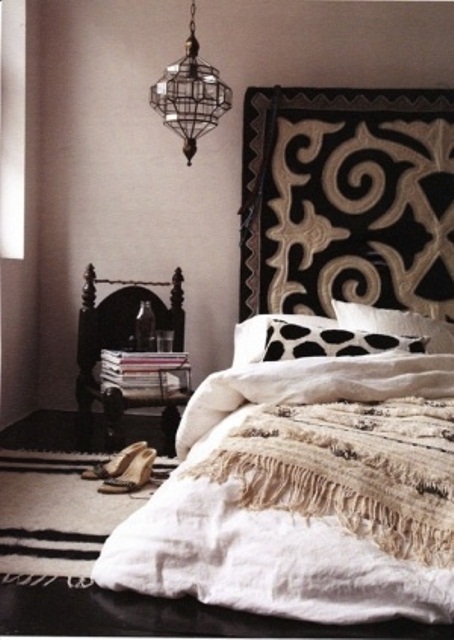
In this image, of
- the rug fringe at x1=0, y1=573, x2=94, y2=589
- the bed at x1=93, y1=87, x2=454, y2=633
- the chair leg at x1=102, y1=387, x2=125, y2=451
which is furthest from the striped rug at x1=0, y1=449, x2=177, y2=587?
the bed at x1=93, y1=87, x2=454, y2=633

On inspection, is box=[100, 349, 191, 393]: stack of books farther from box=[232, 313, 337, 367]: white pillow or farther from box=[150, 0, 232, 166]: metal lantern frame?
box=[150, 0, 232, 166]: metal lantern frame

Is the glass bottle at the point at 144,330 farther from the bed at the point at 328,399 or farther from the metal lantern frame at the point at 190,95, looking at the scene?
the metal lantern frame at the point at 190,95

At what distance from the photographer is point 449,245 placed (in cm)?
389

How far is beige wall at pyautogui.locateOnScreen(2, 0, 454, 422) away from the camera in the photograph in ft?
13.0

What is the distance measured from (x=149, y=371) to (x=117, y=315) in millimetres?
509

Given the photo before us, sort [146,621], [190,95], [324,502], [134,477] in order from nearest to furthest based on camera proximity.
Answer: [146,621], [324,502], [134,477], [190,95]

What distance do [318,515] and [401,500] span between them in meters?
0.18

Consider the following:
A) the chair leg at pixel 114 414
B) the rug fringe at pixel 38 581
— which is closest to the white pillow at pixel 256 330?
the chair leg at pixel 114 414

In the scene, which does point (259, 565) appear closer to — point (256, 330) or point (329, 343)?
point (329, 343)

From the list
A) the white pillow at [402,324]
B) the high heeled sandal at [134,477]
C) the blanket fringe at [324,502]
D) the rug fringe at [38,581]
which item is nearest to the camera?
the blanket fringe at [324,502]

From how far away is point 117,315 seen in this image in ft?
13.0

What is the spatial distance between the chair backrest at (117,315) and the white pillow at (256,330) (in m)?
Result: 0.32

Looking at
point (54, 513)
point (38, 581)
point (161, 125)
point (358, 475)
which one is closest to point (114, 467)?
point (54, 513)

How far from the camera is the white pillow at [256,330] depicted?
333 cm
